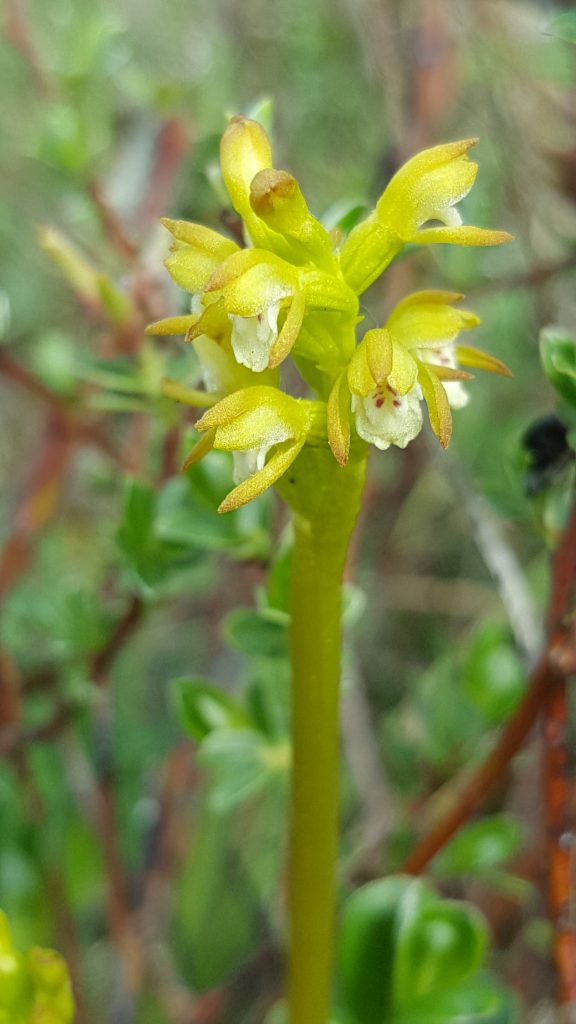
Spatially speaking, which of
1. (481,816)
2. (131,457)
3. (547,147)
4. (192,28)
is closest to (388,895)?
(481,816)

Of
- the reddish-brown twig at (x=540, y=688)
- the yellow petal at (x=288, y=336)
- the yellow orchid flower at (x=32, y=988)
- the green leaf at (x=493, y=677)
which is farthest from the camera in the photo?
Result: the green leaf at (x=493, y=677)

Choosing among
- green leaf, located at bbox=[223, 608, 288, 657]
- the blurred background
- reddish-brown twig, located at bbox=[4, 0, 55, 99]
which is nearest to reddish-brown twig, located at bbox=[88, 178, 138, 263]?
the blurred background

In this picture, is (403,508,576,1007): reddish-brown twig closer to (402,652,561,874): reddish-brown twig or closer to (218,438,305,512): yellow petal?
(402,652,561,874): reddish-brown twig

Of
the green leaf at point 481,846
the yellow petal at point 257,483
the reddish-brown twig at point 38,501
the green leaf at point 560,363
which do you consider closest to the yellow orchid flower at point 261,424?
the yellow petal at point 257,483

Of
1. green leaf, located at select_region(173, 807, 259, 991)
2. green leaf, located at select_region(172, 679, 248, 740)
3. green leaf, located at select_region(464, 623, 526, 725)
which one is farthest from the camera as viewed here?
green leaf, located at select_region(173, 807, 259, 991)

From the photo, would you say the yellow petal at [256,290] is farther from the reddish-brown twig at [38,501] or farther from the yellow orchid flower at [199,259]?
the reddish-brown twig at [38,501]
